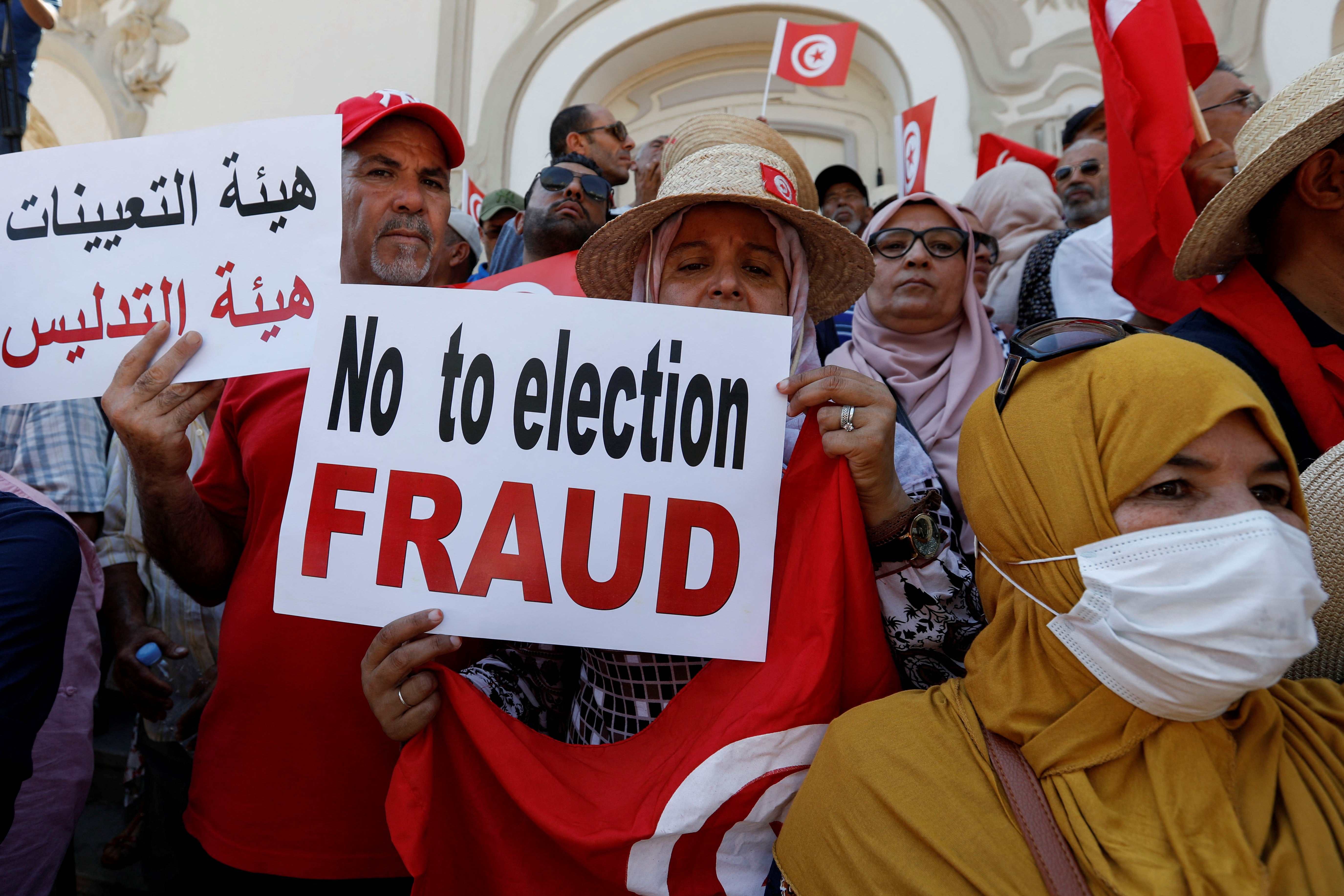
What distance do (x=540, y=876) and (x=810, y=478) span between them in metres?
0.84

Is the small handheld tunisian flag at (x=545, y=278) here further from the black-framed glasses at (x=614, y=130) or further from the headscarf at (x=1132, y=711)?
the black-framed glasses at (x=614, y=130)

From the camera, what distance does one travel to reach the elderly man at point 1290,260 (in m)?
1.53

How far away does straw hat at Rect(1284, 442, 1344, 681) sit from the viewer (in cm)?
125

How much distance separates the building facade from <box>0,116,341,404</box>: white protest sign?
6.49 metres

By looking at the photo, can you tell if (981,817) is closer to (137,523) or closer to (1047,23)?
(137,523)

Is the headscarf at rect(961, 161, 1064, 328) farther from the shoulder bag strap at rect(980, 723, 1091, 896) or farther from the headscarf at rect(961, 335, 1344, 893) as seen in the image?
the shoulder bag strap at rect(980, 723, 1091, 896)

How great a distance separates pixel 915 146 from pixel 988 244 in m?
2.80

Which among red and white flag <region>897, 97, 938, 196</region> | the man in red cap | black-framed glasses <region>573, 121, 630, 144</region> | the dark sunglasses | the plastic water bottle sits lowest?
the plastic water bottle

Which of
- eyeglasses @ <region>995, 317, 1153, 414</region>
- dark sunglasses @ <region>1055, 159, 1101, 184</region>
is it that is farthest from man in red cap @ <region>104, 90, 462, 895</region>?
dark sunglasses @ <region>1055, 159, 1101, 184</region>

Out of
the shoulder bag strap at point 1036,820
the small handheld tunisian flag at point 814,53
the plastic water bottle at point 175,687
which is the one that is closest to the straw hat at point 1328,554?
the shoulder bag strap at point 1036,820

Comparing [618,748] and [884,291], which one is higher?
[884,291]

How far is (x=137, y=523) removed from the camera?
2549 millimetres

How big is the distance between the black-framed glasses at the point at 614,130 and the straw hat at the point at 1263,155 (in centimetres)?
365

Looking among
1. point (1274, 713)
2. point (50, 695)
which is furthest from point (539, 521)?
point (1274, 713)
